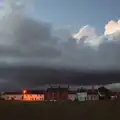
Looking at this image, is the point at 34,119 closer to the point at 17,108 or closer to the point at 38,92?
the point at 17,108

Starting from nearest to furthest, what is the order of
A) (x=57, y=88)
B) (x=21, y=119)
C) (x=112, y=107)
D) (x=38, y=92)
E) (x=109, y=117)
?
(x=21, y=119), (x=109, y=117), (x=112, y=107), (x=57, y=88), (x=38, y=92)

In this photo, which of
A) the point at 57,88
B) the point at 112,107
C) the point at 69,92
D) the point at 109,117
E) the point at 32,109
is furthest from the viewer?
the point at 69,92

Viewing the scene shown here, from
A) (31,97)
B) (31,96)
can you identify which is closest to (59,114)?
(31,97)

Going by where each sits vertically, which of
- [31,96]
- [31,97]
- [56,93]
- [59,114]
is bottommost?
[59,114]

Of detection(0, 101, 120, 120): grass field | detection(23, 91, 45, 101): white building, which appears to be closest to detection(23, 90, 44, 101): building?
detection(23, 91, 45, 101): white building

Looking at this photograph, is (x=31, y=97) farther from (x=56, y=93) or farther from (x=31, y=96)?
(x=56, y=93)

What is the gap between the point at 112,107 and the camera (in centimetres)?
3738

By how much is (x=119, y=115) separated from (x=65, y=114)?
196 inches

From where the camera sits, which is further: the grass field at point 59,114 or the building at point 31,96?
the building at point 31,96

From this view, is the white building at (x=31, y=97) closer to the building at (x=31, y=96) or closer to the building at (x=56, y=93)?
the building at (x=31, y=96)

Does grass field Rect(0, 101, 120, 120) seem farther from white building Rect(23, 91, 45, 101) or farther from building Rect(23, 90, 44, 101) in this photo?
building Rect(23, 90, 44, 101)

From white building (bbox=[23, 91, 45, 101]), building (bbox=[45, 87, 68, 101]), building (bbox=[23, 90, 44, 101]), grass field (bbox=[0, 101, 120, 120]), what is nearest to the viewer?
grass field (bbox=[0, 101, 120, 120])

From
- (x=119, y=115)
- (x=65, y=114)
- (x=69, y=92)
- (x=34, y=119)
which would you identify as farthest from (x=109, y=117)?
(x=69, y=92)

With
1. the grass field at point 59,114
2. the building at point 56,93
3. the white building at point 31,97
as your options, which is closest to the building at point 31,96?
the white building at point 31,97
